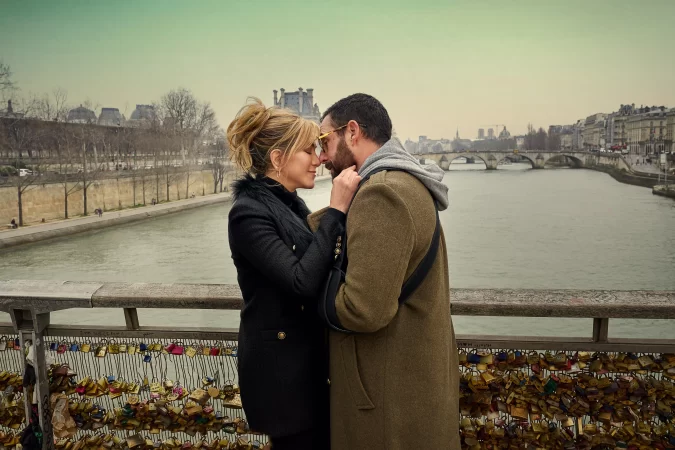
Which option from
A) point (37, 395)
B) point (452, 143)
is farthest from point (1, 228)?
point (452, 143)

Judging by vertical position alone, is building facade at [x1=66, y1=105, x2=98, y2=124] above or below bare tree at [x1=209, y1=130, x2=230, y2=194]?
above

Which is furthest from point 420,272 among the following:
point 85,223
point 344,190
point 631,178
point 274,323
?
point 631,178

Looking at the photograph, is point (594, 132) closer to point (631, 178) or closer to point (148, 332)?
point (631, 178)

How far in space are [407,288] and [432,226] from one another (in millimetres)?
120

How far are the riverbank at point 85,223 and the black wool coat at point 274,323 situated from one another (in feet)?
48.5

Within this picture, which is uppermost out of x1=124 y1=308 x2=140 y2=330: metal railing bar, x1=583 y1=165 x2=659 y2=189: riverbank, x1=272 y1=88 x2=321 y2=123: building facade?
x1=272 y1=88 x2=321 y2=123: building facade

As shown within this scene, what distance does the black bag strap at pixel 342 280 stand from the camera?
1.05 meters

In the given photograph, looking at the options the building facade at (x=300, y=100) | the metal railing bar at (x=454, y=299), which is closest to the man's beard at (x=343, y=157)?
the metal railing bar at (x=454, y=299)

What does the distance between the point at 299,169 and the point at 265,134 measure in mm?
98

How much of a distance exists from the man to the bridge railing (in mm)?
341

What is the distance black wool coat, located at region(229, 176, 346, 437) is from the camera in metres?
1.14

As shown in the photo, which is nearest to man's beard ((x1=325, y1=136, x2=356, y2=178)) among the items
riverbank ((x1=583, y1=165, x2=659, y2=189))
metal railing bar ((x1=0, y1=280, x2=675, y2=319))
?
metal railing bar ((x1=0, y1=280, x2=675, y2=319))

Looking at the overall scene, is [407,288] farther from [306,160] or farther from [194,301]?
[194,301]

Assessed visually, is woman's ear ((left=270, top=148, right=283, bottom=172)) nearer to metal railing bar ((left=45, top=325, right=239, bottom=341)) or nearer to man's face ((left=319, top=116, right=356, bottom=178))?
man's face ((left=319, top=116, right=356, bottom=178))
